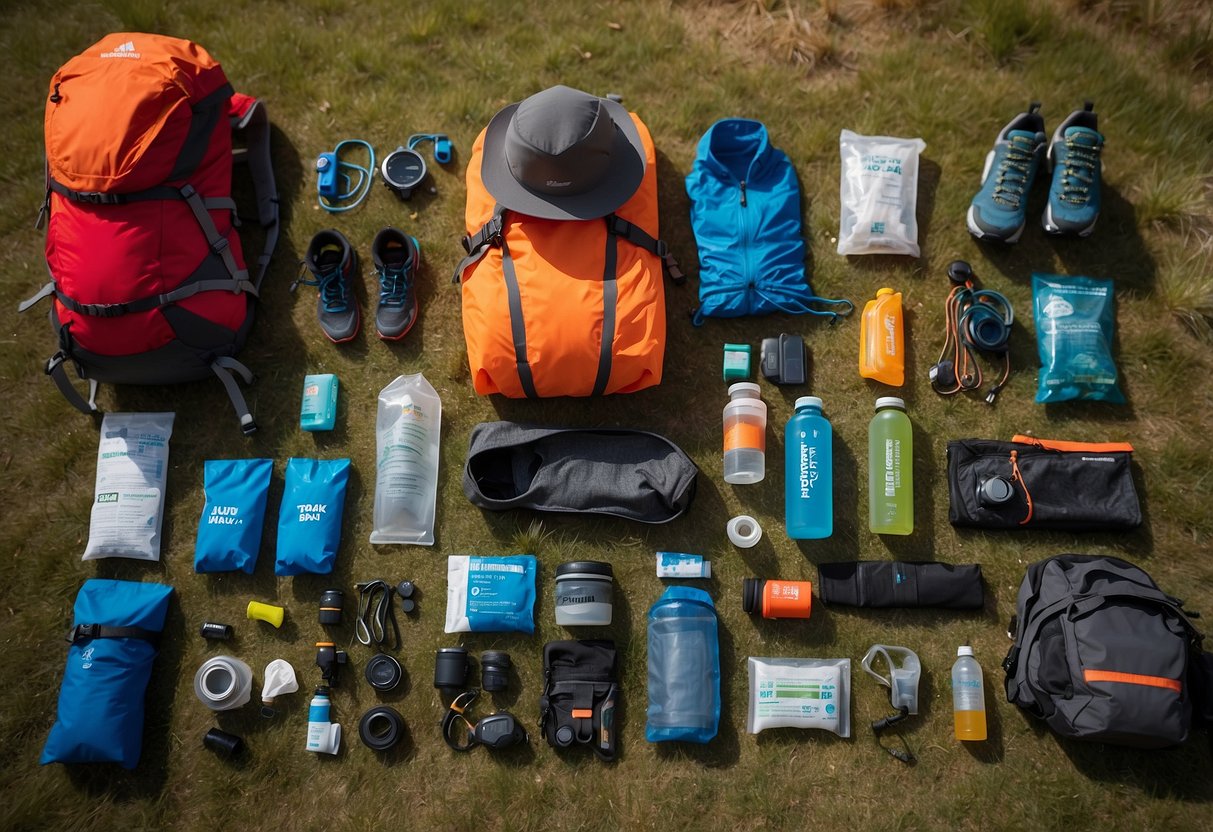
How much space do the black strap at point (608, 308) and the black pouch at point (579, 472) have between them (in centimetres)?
33

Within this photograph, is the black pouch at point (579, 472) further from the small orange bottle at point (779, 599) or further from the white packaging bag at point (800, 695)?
the white packaging bag at point (800, 695)

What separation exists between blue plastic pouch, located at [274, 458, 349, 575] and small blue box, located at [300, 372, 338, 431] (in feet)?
0.67

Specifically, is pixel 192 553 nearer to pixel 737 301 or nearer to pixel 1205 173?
pixel 737 301

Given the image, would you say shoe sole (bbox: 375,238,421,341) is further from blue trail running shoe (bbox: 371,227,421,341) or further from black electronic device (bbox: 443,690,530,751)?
black electronic device (bbox: 443,690,530,751)

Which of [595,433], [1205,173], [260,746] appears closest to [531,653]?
[595,433]

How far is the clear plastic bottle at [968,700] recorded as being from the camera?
3.48 metres

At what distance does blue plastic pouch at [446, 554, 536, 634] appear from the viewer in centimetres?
369

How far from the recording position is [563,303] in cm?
358

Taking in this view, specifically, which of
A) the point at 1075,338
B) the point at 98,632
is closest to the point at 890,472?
the point at 1075,338

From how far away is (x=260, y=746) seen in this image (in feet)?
12.0

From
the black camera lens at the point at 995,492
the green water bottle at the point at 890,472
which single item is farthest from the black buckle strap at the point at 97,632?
the black camera lens at the point at 995,492

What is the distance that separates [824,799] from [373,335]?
3320 millimetres

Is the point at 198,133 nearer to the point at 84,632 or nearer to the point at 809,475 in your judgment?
the point at 84,632

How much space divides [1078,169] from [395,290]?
3784 millimetres
